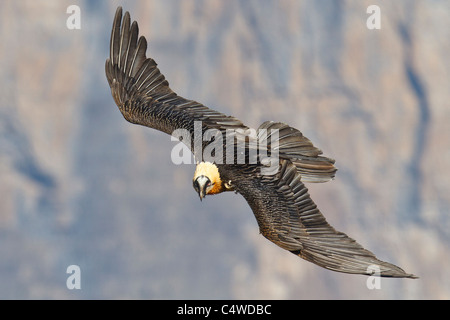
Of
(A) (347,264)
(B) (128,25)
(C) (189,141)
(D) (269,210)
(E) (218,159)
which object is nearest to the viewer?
(A) (347,264)

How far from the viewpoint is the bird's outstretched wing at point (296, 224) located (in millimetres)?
12016

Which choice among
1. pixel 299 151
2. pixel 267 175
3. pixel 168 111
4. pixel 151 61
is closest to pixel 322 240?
pixel 267 175

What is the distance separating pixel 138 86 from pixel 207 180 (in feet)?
12.4

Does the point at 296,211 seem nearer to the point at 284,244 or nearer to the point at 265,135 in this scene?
the point at 284,244

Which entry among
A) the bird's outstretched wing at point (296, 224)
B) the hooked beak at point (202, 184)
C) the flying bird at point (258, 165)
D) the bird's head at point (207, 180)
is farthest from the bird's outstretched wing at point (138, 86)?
the bird's outstretched wing at point (296, 224)

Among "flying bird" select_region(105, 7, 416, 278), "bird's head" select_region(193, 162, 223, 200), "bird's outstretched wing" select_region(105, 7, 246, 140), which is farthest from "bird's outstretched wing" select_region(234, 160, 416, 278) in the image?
"bird's outstretched wing" select_region(105, 7, 246, 140)

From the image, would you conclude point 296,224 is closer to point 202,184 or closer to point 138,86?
point 202,184

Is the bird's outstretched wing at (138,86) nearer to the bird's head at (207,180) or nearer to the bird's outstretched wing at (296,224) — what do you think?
the bird's head at (207,180)

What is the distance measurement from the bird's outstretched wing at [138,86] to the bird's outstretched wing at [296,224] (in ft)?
9.49

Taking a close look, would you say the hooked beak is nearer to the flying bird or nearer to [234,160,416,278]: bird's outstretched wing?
the flying bird

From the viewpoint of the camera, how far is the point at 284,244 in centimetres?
1240

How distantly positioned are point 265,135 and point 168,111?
2.29 meters

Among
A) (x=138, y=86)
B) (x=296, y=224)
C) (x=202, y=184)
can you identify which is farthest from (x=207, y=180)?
(x=138, y=86)

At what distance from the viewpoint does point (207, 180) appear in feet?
44.5
